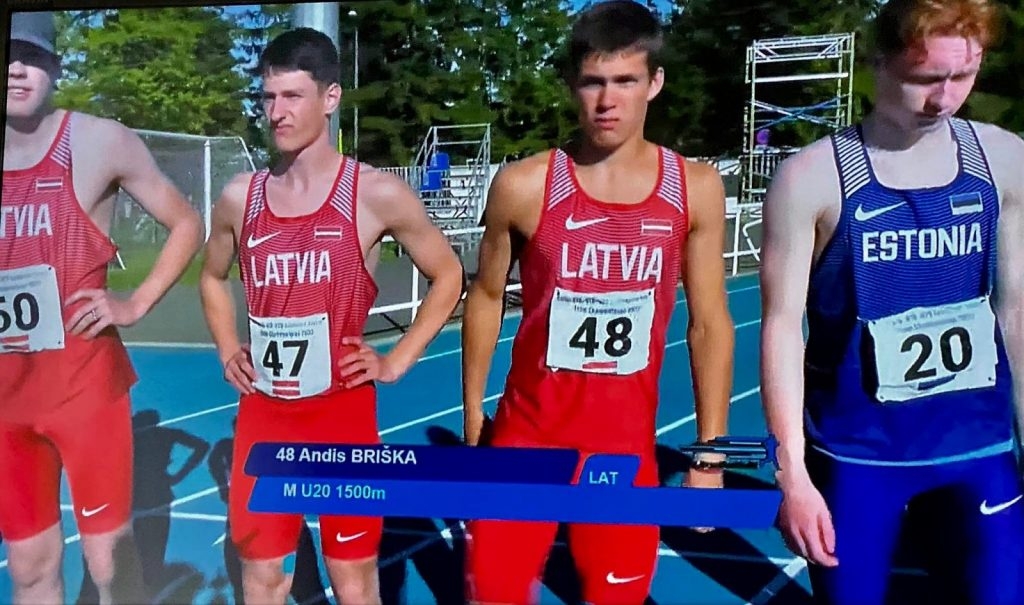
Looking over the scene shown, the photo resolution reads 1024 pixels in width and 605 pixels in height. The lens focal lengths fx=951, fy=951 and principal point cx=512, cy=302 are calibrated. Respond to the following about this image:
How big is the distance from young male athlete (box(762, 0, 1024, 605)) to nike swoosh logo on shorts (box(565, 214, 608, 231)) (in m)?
0.40

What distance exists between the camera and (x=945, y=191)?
214 cm

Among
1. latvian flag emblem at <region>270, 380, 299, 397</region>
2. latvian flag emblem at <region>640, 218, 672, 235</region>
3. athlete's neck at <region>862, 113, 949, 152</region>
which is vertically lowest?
latvian flag emblem at <region>270, 380, 299, 397</region>

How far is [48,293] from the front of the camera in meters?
2.66

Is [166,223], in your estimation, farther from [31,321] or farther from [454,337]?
[454,337]

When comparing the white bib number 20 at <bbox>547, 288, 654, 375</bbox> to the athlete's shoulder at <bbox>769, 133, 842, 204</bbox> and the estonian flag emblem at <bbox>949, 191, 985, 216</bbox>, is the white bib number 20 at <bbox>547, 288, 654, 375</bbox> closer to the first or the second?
the athlete's shoulder at <bbox>769, 133, 842, 204</bbox>

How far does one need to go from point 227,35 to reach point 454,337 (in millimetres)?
1063

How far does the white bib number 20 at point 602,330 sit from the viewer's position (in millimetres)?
2244

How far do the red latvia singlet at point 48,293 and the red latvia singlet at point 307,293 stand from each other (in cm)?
47

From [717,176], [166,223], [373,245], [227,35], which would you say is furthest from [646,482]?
[227,35]

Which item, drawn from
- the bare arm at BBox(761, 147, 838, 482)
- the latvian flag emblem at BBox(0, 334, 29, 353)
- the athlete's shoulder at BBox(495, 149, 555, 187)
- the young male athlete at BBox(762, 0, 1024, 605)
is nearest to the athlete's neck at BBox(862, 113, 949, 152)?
the young male athlete at BBox(762, 0, 1024, 605)

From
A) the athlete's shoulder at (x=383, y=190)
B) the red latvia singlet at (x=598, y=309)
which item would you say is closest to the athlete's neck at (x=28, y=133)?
the athlete's shoulder at (x=383, y=190)
